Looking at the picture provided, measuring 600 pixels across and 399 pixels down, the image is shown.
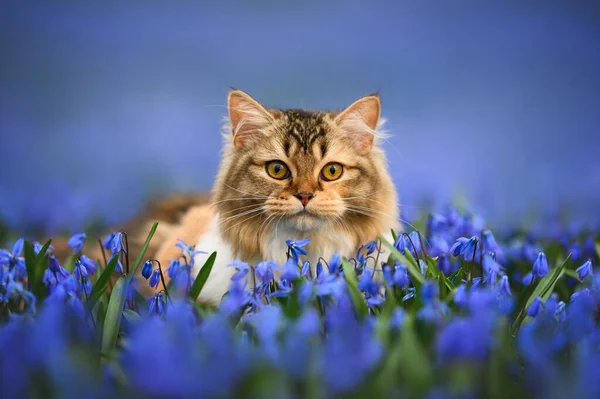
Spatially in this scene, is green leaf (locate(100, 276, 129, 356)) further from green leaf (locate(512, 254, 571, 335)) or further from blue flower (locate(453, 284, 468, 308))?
green leaf (locate(512, 254, 571, 335))

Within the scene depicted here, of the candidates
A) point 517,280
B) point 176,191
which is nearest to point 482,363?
point 517,280

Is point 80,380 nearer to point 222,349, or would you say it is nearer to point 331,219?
point 222,349

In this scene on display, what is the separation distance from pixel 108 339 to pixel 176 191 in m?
3.19

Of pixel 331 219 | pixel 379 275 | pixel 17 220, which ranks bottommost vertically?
pixel 17 220

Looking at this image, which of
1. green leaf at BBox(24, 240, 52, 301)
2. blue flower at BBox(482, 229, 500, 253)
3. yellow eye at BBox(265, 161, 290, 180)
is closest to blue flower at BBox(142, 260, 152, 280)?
green leaf at BBox(24, 240, 52, 301)

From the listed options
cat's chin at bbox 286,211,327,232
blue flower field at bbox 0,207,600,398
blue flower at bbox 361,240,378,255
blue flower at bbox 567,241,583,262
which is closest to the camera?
blue flower field at bbox 0,207,600,398

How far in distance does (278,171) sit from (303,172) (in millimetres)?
154

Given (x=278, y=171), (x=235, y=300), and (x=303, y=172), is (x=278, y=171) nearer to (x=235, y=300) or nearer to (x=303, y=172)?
(x=303, y=172)

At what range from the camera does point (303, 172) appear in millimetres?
2971

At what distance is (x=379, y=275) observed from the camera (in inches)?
108

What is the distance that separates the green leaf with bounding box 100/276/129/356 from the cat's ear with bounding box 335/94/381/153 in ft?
4.66

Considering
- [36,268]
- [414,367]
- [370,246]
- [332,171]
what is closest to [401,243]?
[370,246]

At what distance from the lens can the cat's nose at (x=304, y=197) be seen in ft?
9.29

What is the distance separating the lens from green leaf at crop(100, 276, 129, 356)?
87.4 inches
